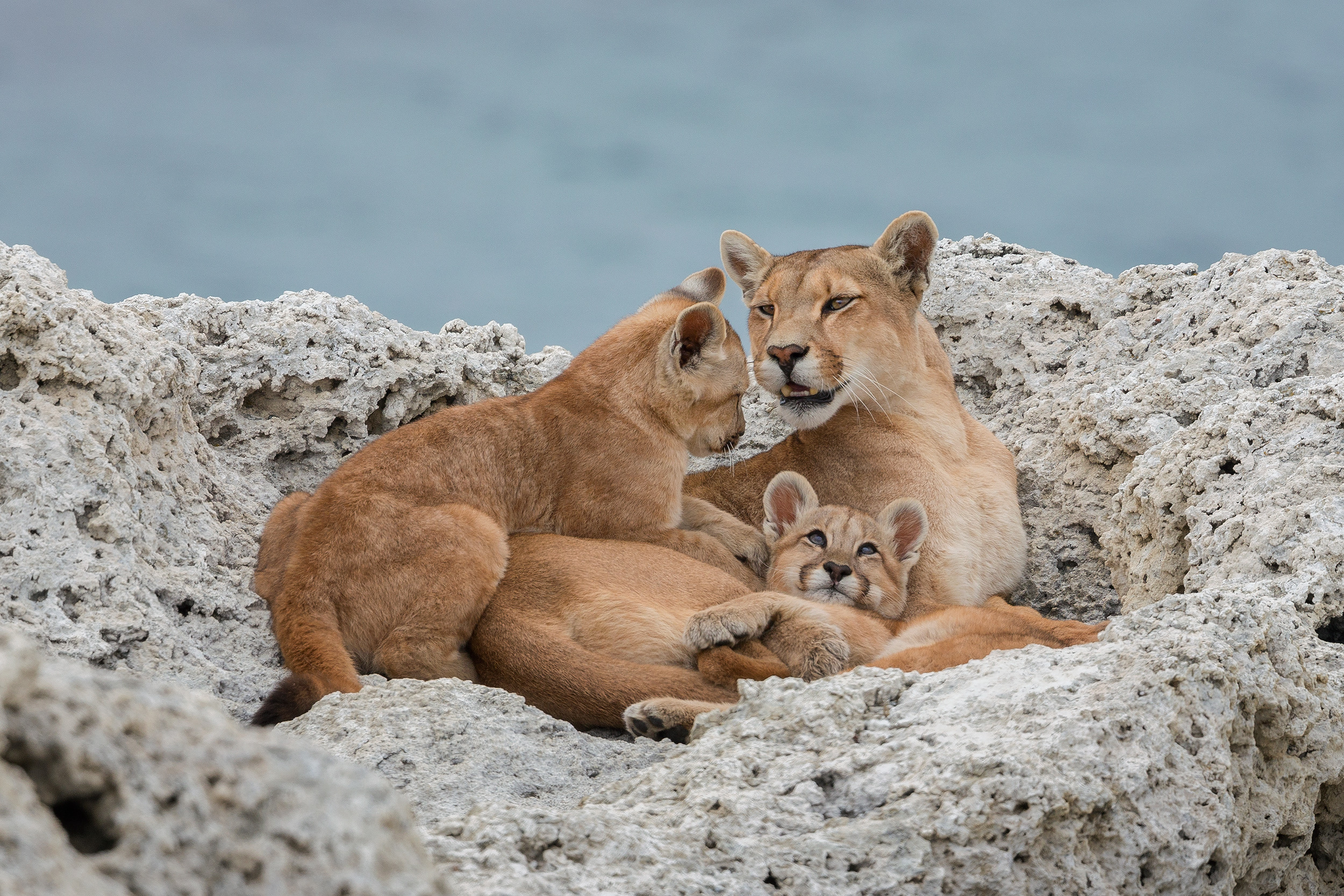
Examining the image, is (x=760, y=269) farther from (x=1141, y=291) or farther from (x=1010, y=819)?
(x=1010, y=819)

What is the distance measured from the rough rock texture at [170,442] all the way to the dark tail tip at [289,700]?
0.43m

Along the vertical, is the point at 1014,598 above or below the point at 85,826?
above

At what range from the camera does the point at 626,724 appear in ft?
16.8

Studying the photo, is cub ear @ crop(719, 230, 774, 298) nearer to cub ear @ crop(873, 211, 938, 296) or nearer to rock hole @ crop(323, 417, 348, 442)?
cub ear @ crop(873, 211, 938, 296)

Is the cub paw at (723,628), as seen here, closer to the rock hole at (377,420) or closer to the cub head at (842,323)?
the cub head at (842,323)

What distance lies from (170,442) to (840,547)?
3666 millimetres

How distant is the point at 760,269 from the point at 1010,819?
5.26 meters

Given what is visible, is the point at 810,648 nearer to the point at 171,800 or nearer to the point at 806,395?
the point at 806,395

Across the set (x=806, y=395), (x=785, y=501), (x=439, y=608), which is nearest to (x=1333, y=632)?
(x=785, y=501)

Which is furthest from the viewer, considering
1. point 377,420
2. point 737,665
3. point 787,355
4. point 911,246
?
point 377,420

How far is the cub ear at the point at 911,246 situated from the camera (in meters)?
7.36

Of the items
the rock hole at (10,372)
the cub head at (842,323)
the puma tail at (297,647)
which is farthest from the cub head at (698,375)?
the rock hole at (10,372)

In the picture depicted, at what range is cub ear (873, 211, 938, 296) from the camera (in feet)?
24.1

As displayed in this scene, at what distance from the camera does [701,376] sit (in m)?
7.18
